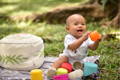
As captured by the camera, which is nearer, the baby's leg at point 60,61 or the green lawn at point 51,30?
the baby's leg at point 60,61

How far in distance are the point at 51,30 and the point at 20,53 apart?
2603 millimetres

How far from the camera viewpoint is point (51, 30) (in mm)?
6809

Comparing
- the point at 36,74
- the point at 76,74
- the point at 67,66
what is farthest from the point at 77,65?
the point at 36,74

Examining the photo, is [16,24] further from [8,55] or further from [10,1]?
[8,55]

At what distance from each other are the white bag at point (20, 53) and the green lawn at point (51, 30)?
2.75ft

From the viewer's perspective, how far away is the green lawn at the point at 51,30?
4641 millimetres

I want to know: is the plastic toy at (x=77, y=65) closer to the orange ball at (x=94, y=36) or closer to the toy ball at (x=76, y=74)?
the toy ball at (x=76, y=74)

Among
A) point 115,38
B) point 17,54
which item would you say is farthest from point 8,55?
point 115,38

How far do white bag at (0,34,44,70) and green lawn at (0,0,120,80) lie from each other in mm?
838

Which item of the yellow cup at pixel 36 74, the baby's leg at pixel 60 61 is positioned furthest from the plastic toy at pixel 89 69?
the yellow cup at pixel 36 74

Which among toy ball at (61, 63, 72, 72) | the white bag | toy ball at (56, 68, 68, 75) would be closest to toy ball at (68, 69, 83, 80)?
toy ball at (56, 68, 68, 75)

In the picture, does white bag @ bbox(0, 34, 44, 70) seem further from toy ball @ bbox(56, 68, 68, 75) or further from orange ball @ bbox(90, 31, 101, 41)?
orange ball @ bbox(90, 31, 101, 41)

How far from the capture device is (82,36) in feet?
13.0

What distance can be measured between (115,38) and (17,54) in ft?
7.46
